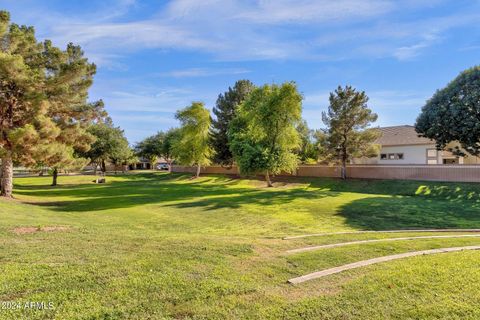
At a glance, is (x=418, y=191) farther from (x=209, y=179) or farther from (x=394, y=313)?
(x=209, y=179)

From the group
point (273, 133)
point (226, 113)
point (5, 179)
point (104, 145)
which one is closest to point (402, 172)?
point (273, 133)

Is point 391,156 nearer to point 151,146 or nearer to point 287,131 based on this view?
point 287,131

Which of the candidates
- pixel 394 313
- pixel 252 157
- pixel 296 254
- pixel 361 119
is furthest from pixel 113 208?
pixel 361 119

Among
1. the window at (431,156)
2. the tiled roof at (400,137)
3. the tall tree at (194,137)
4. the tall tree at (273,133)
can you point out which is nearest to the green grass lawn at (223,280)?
the tall tree at (273,133)

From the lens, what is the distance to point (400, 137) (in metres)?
38.6

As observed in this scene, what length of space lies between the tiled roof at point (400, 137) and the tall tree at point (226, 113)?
59.3 ft

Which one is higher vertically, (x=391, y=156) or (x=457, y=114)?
(x=457, y=114)

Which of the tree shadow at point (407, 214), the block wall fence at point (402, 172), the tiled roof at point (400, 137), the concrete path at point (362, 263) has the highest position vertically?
the tiled roof at point (400, 137)

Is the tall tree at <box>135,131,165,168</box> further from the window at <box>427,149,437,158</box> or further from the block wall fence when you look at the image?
the window at <box>427,149,437,158</box>

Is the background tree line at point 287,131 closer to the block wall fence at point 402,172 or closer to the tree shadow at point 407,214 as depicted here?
the block wall fence at point 402,172

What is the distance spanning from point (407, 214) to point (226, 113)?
32288 mm

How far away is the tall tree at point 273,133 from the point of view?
29.1m

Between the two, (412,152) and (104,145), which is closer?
(412,152)

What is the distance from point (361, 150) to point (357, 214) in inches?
695
